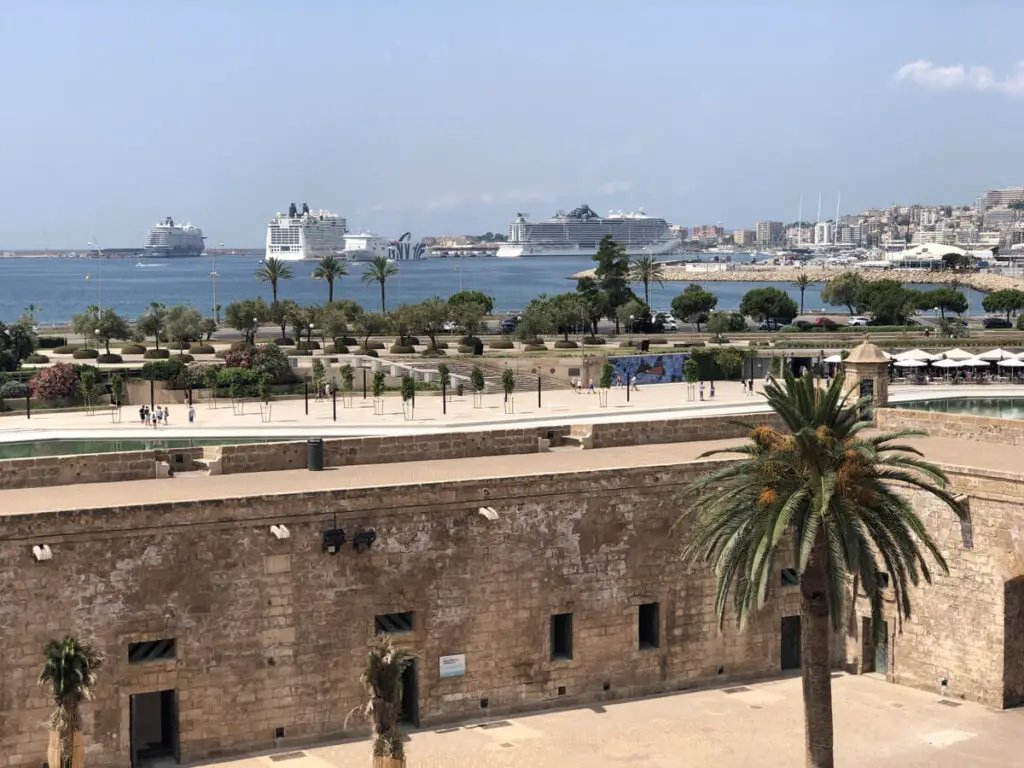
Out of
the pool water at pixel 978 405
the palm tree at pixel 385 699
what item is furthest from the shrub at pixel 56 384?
the palm tree at pixel 385 699

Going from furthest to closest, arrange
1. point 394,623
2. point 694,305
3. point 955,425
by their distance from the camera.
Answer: point 694,305
point 955,425
point 394,623

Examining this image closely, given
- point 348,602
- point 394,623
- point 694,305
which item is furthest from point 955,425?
point 694,305

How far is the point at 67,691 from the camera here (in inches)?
614

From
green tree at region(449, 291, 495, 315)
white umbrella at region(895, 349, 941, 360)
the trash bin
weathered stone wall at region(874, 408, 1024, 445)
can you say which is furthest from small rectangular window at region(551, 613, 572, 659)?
green tree at region(449, 291, 495, 315)

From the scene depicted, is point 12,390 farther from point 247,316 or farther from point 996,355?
point 996,355

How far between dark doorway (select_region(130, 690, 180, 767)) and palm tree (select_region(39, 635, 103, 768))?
7.82 ft

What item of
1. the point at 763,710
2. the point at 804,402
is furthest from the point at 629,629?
the point at 804,402

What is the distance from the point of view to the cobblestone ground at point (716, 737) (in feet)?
60.4

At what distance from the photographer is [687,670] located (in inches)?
857

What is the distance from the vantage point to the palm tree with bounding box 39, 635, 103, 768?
1550 cm

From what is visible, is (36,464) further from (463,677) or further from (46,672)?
(463,677)

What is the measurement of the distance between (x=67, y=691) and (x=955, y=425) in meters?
Result: 16.6

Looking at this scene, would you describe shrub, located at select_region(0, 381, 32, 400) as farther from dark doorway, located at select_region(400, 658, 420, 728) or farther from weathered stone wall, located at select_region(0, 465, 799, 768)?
weathered stone wall, located at select_region(0, 465, 799, 768)

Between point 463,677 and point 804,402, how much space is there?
22.5 feet
